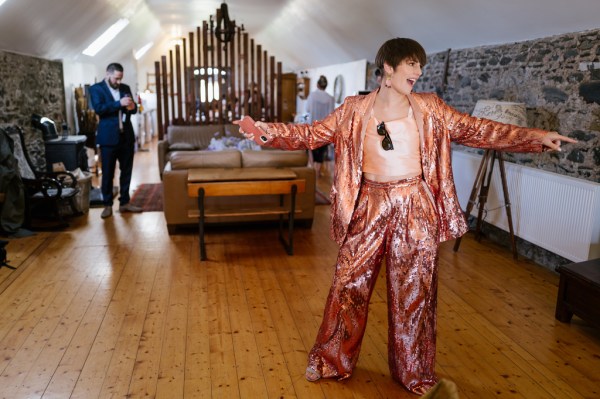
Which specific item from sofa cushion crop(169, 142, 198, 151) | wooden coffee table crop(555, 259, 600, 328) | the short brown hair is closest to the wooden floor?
wooden coffee table crop(555, 259, 600, 328)

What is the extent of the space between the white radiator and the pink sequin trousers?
202cm

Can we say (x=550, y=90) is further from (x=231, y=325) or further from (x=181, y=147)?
(x=181, y=147)

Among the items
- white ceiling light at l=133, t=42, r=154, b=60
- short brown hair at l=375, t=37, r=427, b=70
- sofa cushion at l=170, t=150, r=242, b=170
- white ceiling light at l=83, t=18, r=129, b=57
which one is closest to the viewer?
short brown hair at l=375, t=37, r=427, b=70

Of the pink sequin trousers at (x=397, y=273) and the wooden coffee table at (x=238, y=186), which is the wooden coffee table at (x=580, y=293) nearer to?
the pink sequin trousers at (x=397, y=273)

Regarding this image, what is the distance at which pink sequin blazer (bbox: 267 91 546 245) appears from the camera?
2.49m

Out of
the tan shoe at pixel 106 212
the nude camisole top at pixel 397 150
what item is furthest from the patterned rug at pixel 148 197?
the nude camisole top at pixel 397 150

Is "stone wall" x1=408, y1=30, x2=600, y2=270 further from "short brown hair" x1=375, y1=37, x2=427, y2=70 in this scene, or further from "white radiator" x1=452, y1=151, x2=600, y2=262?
"short brown hair" x1=375, y1=37, x2=427, y2=70

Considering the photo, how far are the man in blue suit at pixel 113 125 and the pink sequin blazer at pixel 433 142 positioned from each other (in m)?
3.64

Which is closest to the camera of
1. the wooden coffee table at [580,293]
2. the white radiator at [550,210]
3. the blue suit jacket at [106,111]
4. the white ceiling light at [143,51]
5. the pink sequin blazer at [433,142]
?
the pink sequin blazer at [433,142]

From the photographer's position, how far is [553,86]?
4.39 m

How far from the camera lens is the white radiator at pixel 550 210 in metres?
3.91

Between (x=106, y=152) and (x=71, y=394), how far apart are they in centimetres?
372

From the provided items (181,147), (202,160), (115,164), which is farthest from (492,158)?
(181,147)

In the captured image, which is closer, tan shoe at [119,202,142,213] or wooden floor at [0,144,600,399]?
wooden floor at [0,144,600,399]
